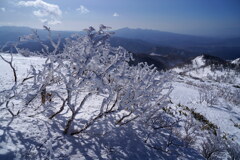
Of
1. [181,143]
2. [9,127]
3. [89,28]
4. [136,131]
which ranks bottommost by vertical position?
[181,143]

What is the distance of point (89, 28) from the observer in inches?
114

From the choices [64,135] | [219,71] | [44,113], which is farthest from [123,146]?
[219,71]

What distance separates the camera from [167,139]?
4.68m

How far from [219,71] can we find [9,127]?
2839 inches

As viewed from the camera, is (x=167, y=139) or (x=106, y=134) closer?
(x=106, y=134)

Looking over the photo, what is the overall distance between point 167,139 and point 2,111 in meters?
4.34

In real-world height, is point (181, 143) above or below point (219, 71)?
above

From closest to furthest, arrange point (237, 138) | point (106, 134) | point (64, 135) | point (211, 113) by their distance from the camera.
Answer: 1. point (64, 135)
2. point (106, 134)
3. point (237, 138)
4. point (211, 113)

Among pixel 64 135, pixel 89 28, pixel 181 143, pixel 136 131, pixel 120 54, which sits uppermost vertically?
pixel 89 28

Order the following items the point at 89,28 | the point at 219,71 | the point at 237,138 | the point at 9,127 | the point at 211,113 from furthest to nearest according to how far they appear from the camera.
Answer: the point at 219,71
the point at 211,113
the point at 237,138
the point at 9,127
the point at 89,28

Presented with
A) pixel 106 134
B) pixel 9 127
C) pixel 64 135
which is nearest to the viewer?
pixel 9 127

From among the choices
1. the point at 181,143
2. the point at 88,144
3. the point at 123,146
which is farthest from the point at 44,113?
the point at 181,143

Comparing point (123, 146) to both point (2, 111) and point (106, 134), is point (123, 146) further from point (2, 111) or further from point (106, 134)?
point (2, 111)

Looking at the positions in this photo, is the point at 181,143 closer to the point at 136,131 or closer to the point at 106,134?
the point at 136,131
